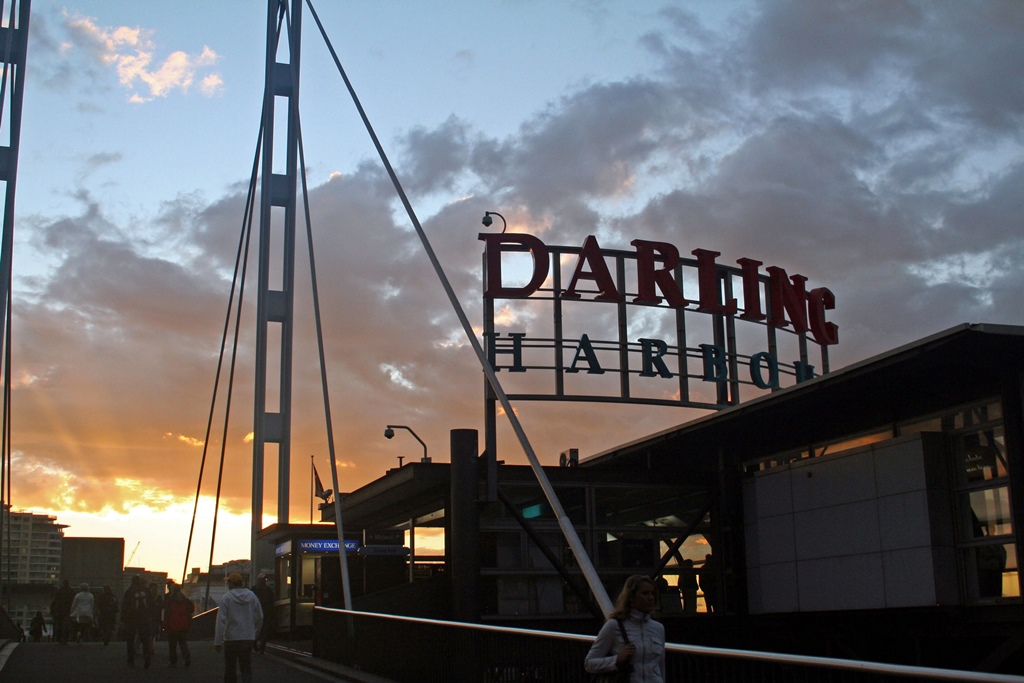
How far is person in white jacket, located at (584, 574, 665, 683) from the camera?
23.0 feet

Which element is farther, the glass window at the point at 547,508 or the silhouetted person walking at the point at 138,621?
the glass window at the point at 547,508

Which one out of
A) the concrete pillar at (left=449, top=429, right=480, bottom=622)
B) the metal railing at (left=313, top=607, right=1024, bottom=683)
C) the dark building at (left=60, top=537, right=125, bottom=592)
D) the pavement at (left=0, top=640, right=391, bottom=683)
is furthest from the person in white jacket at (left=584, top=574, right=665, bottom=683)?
the dark building at (left=60, top=537, right=125, bottom=592)

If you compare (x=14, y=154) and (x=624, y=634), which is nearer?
(x=624, y=634)

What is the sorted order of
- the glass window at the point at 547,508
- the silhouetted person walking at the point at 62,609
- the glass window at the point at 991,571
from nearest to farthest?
the glass window at the point at 991,571, the glass window at the point at 547,508, the silhouetted person walking at the point at 62,609

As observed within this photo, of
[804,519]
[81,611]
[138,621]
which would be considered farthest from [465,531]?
[81,611]

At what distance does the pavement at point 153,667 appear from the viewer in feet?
54.6

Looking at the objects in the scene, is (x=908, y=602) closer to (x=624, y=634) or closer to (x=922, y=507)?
(x=922, y=507)

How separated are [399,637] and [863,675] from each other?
9.78 meters

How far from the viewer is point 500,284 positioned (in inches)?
965

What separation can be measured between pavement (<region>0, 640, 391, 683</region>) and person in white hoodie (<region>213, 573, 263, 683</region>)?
250 cm

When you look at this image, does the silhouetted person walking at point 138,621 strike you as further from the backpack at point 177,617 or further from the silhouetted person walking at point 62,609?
the silhouetted person walking at point 62,609

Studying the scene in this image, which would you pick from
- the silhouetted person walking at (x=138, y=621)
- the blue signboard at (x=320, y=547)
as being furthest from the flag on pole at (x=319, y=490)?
the silhouetted person walking at (x=138, y=621)

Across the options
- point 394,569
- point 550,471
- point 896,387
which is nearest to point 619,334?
point 550,471

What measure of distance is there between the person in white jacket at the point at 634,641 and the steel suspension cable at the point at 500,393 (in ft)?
7.43
